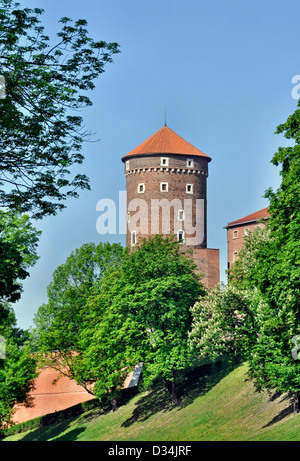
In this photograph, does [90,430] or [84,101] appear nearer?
[84,101]

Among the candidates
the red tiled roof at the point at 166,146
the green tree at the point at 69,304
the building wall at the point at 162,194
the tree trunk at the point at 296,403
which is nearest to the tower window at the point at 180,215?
the building wall at the point at 162,194

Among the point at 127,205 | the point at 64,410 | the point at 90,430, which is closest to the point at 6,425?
the point at 64,410

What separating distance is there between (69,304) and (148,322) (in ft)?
38.4

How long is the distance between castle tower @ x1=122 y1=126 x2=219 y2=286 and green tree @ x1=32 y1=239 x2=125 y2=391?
22442 mm

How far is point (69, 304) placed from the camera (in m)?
59.3

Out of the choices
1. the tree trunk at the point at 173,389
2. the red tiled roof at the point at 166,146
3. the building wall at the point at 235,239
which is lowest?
the tree trunk at the point at 173,389

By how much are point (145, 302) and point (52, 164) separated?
29896mm

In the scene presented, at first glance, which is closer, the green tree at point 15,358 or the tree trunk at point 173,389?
the green tree at point 15,358

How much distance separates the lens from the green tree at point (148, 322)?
47.7 metres

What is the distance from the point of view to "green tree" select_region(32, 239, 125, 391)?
57344 millimetres

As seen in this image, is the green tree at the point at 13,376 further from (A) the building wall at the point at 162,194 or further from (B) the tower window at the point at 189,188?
(B) the tower window at the point at 189,188

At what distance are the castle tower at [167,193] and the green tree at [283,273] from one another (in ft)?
167

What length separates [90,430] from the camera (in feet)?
170
